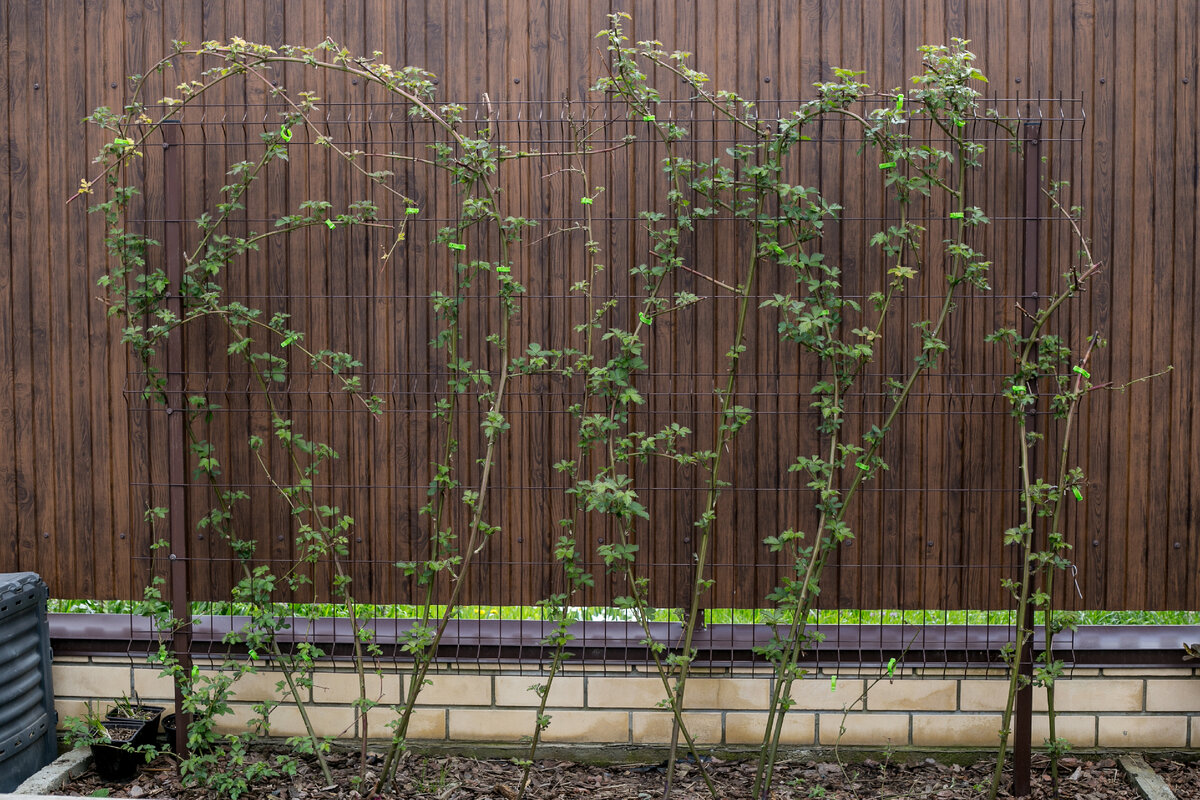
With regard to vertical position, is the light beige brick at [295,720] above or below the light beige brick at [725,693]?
below

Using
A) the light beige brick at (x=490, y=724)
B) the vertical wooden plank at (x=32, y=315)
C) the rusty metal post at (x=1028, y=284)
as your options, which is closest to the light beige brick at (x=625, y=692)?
the light beige brick at (x=490, y=724)

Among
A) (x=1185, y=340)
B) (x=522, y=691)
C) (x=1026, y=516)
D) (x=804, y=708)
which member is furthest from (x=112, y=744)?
(x=1185, y=340)

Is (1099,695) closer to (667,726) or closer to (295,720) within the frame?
(667,726)

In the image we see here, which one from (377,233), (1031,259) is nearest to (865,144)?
(1031,259)

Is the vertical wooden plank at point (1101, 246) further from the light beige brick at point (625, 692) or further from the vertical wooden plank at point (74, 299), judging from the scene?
the vertical wooden plank at point (74, 299)

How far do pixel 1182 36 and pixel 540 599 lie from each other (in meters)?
2.90

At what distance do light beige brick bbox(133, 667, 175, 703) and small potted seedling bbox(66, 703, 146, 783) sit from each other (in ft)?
0.43

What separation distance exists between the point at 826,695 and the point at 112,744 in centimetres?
239

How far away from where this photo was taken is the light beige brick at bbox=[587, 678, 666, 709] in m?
3.07

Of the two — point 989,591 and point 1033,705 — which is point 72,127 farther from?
point 1033,705

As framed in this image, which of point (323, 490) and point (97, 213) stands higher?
point (97, 213)

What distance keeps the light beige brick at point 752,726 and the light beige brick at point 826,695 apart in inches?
1.6

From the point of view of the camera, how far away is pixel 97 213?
314 cm

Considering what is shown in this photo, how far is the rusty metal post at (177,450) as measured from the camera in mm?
2955
